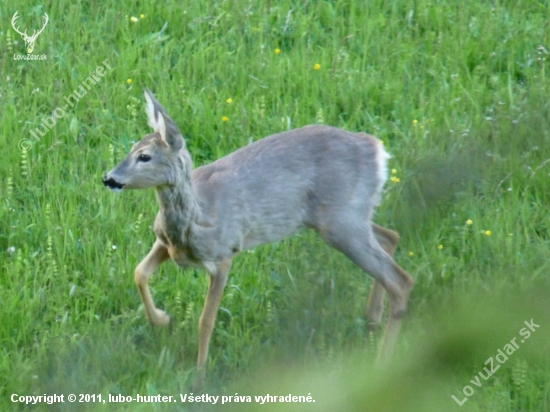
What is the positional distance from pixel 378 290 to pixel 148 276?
1318mm

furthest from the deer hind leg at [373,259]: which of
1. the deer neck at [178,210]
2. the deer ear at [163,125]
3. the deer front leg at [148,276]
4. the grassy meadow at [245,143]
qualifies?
the deer ear at [163,125]

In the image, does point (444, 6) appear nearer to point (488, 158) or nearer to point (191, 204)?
point (488, 158)

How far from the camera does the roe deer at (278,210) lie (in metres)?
4.73

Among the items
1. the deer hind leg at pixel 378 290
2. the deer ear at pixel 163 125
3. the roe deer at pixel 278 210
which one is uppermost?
the deer ear at pixel 163 125

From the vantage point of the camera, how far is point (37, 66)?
679cm

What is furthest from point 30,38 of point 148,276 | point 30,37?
point 148,276

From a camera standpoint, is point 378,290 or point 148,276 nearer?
point 148,276

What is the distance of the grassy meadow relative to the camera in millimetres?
4207

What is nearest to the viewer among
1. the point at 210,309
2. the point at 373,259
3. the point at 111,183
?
the point at 111,183

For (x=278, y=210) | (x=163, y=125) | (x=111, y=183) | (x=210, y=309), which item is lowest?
(x=210, y=309)

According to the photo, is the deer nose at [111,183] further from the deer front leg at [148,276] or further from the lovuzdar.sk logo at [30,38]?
the lovuzdar.sk logo at [30,38]

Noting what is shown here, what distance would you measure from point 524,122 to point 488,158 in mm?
544

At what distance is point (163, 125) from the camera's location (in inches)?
171

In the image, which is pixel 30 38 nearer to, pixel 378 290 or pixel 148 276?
pixel 148 276
